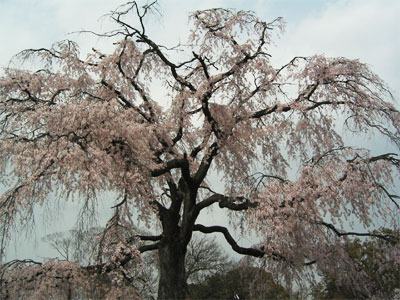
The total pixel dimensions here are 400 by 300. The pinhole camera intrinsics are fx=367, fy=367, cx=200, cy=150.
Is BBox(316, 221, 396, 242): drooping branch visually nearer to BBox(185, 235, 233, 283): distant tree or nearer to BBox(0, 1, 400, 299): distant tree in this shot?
BBox(0, 1, 400, 299): distant tree

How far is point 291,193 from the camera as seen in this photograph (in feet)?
25.7

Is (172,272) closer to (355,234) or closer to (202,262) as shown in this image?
(355,234)

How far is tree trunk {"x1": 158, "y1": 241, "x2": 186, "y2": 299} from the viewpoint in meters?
9.04

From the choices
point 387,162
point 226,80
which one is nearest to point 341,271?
point 387,162

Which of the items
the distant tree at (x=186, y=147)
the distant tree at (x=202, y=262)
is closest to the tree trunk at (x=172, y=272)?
the distant tree at (x=186, y=147)

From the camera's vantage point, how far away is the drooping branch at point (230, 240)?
963 cm

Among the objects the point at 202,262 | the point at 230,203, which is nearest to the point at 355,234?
the point at 230,203

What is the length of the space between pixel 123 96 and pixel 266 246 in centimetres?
552

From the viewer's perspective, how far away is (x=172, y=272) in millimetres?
9219

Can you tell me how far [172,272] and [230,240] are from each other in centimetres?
203

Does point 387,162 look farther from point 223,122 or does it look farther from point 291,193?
point 223,122

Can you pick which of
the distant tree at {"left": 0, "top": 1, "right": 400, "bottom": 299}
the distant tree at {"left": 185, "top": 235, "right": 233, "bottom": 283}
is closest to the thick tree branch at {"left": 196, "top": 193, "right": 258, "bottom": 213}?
the distant tree at {"left": 0, "top": 1, "right": 400, "bottom": 299}

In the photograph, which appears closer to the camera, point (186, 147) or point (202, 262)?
point (186, 147)

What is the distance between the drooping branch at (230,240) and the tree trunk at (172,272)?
4.12 ft
